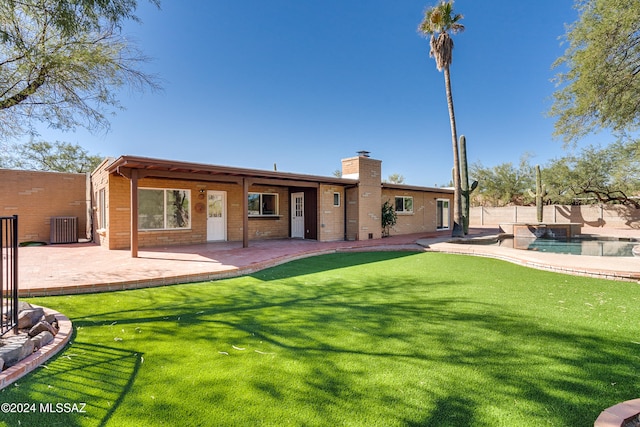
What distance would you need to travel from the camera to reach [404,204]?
1842 centimetres

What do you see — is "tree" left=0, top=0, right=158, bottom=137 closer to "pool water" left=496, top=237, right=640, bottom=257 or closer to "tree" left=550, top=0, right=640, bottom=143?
"tree" left=550, top=0, right=640, bottom=143

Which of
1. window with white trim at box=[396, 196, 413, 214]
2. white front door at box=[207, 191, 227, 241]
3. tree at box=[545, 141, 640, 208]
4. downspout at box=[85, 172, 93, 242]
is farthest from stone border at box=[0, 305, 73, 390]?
tree at box=[545, 141, 640, 208]

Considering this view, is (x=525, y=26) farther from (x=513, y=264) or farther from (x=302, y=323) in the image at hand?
(x=302, y=323)

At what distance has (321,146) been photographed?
27.8 m

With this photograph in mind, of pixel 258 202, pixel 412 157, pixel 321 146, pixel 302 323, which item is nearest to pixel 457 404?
pixel 302 323

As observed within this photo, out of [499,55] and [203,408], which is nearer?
[203,408]

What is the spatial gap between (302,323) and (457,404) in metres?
A: 2.28

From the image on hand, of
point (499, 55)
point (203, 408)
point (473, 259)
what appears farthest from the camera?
point (499, 55)

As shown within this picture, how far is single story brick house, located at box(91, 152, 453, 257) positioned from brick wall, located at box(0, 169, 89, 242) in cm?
100

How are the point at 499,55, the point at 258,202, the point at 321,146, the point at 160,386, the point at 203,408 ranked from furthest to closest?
1. the point at 321,146
2. the point at 499,55
3. the point at 258,202
4. the point at 160,386
5. the point at 203,408

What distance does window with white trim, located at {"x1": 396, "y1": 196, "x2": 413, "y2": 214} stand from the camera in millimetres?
18094

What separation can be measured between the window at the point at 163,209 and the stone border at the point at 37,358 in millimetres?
8279

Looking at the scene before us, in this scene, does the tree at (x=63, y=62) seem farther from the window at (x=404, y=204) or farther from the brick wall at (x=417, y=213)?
the window at (x=404, y=204)

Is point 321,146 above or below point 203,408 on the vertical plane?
above
